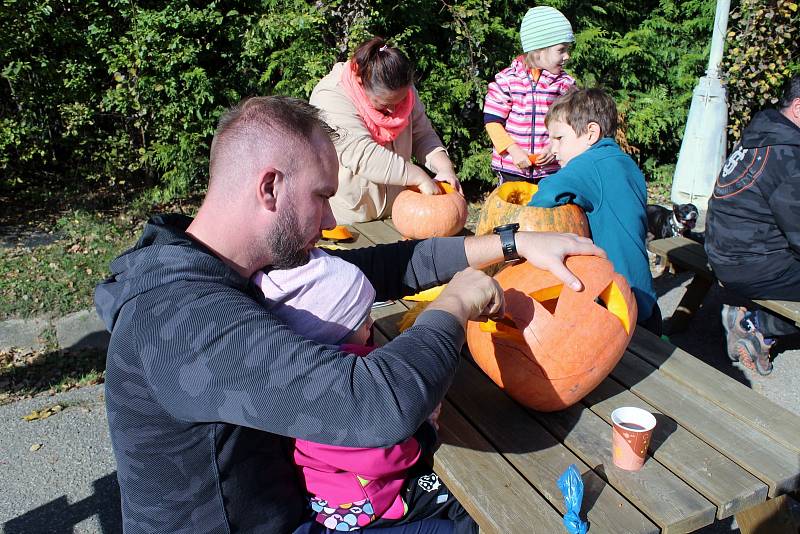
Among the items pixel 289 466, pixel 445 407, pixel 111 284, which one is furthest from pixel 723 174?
pixel 111 284

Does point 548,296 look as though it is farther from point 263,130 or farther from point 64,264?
point 64,264

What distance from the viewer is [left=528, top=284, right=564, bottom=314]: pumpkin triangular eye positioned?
1914mm

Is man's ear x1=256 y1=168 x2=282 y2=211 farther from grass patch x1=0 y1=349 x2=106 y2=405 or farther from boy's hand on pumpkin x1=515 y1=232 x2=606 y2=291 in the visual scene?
grass patch x1=0 y1=349 x2=106 y2=405

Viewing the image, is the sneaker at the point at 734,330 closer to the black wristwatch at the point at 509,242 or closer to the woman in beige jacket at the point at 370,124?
the woman in beige jacket at the point at 370,124

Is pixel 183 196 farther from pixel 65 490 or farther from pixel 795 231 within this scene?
pixel 795 231

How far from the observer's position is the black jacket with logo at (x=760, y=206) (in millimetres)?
3390

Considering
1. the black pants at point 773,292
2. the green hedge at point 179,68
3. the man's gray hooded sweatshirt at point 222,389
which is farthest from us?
the green hedge at point 179,68

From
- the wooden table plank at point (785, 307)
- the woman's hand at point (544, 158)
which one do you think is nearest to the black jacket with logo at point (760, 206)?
the wooden table plank at point (785, 307)

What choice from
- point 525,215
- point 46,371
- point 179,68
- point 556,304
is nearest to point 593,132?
point 525,215

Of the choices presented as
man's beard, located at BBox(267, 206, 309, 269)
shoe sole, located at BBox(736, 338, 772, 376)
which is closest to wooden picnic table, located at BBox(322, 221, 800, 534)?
man's beard, located at BBox(267, 206, 309, 269)

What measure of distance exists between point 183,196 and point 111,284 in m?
5.16

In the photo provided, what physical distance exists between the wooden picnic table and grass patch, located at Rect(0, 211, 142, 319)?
3.62m

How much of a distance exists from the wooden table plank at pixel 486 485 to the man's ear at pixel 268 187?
2.60ft

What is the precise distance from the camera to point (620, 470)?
162 centimetres
